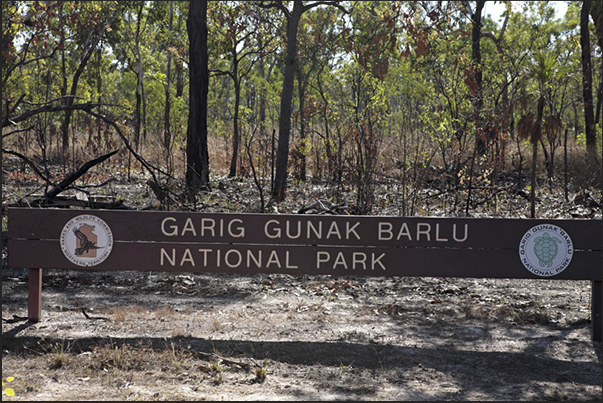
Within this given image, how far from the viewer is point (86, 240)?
552cm

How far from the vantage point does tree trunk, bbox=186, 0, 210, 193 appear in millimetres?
13820

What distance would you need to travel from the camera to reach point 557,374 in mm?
4605

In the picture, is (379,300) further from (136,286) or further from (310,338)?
(136,286)

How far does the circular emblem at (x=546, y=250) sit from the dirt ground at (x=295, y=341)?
0.69m

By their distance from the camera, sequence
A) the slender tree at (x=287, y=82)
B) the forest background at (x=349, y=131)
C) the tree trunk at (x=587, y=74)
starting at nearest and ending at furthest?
the forest background at (x=349, y=131) < the slender tree at (x=287, y=82) < the tree trunk at (x=587, y=74)

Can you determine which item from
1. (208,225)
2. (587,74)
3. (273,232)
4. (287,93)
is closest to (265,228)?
(273,232)

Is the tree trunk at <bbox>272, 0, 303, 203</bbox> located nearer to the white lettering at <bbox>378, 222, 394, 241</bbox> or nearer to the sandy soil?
the sandy soil

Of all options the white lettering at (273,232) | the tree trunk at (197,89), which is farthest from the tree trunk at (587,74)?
the white lettering at (273,232)

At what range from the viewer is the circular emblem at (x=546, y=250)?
5.39 m

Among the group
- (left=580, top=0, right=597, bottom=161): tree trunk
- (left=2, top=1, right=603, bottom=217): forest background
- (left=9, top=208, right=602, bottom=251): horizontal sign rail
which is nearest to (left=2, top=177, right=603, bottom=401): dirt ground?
(left=9, top=208, right=602, bottom=251): horizontal sign rail

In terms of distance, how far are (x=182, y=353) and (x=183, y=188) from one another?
21.5ft

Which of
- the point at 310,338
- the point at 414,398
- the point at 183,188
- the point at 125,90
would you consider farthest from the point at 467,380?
the point at 125,90

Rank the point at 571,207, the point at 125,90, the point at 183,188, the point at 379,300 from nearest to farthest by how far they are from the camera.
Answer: the point at 379,300 < the point at 183,188 < the point at 571,207 < the point at 125,90

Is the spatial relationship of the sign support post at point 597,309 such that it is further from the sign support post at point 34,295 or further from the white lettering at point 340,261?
the sign support post at point 34,295
